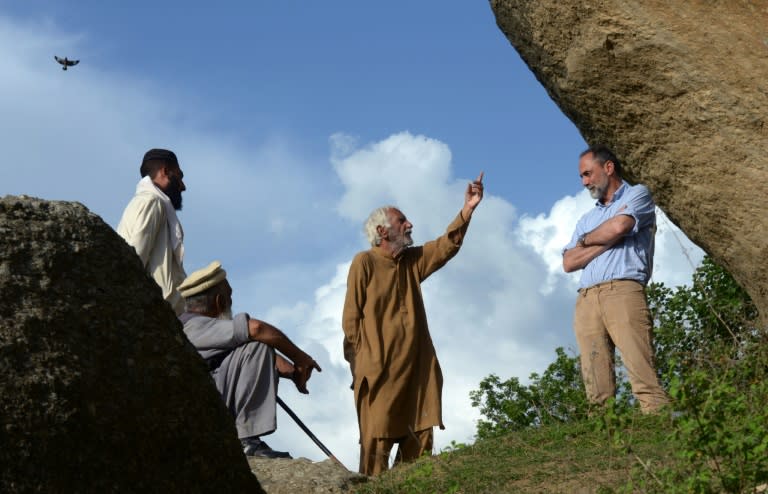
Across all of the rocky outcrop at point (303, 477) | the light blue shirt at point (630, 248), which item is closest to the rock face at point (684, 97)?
the light blue shirt at point (630, 248)

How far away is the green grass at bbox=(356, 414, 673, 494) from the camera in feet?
20.5

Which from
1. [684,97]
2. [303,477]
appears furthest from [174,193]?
[684,97]

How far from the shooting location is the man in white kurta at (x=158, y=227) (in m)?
7.68

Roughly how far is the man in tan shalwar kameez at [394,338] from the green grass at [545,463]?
2.61 feet

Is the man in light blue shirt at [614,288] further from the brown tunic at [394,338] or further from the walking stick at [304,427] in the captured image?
the walking stick at [304,427]

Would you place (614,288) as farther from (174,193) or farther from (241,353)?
(174,193)

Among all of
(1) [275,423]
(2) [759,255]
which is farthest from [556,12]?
(1) [275,423]

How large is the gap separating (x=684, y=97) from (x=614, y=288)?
57.0 inches

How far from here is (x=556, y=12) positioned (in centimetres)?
808

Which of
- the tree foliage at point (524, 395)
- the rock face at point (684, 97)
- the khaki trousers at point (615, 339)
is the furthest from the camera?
the tree foliage at point (524, 395)

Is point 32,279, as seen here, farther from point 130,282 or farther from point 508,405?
point 508,405

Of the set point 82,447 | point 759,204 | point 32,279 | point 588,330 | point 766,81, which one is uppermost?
point 766,81

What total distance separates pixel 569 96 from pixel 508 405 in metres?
5.31

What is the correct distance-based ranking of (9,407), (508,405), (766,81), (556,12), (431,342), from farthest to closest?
(508,405)
(431,342)
(556,12)
(766,81)
(9,407)
